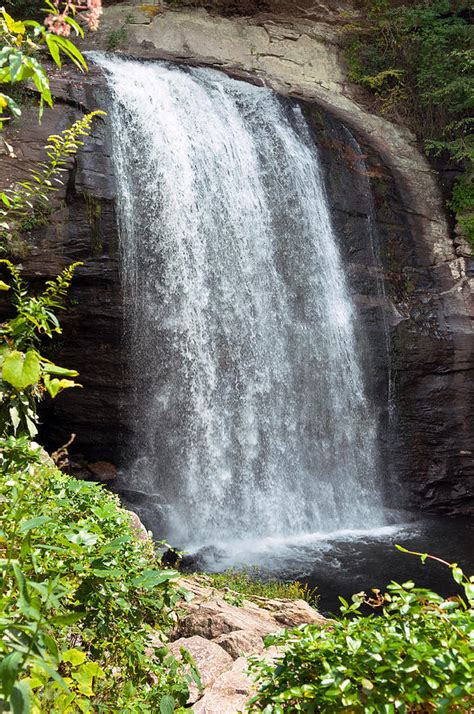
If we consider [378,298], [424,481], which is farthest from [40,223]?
[424,481]

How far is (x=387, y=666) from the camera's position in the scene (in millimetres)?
1683

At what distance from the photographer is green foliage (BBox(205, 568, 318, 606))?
638cm

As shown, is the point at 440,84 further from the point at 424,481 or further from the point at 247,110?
the point at 424,481

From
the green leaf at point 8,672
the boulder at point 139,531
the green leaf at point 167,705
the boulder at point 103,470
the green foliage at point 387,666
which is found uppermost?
the boulder at point 103,470

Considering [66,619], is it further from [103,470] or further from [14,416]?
[103,470]

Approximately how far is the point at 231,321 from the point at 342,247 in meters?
3.16

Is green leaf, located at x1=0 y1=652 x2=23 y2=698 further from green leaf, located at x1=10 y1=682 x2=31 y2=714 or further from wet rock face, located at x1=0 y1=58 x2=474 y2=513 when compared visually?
wet rock face, located at x1=0 y1=58 x2=474 y2=513

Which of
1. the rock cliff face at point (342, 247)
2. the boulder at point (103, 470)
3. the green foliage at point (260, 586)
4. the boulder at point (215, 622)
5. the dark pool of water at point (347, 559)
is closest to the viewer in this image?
the boulder at point (215, 622)

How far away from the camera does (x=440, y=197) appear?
13.4 m

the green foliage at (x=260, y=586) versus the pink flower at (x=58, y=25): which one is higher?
the pink flower at (x=58, y=25)

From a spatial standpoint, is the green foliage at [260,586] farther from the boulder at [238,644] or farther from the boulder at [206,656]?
the boulder at [206,656]

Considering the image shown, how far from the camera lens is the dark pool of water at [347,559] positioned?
7.51 m

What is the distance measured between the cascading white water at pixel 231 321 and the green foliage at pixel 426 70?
3.73 meters

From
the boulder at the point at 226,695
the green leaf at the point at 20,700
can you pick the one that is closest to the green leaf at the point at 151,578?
the boulder at the point at 226,695
